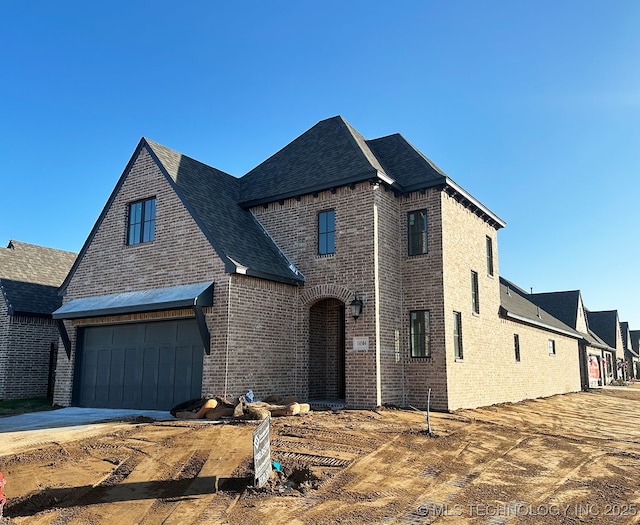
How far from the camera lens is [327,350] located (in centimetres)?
1747

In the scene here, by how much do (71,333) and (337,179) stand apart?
391 inches

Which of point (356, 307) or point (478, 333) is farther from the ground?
point (356, 307)

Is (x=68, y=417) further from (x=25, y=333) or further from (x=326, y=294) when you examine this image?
(x=25, y=333)

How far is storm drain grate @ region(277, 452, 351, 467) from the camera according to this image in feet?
26.7

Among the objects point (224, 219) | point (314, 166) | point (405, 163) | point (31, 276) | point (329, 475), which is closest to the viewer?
point (329, 475)

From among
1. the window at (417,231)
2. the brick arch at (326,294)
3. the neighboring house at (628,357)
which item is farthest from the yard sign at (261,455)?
the neighboring house at (628,357)

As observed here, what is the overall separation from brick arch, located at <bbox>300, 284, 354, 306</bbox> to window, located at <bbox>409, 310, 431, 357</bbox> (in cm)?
217

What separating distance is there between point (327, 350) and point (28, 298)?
12398mm

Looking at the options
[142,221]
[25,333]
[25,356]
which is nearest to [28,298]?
[25,333]

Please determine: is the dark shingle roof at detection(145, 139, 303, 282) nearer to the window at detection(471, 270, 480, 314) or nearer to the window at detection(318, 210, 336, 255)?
the window at detection(318, 210, 336, 255)

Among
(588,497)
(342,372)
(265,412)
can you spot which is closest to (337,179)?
(342,372)

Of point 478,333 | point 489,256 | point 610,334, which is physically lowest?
point 478,333

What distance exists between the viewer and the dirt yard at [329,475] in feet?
19.6

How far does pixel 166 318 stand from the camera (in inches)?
603
